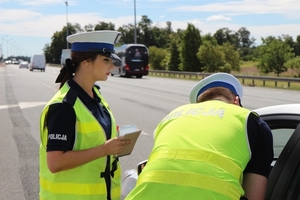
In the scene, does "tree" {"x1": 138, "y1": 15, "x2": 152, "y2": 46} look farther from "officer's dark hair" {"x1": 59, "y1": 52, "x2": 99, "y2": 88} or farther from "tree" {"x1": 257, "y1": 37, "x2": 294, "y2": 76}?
"officer's dark hair" {"x1": 59, "y1": 52, "x2": 99, "y2": 88}

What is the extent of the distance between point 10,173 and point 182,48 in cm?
5203

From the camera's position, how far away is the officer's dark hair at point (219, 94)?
8.77ft

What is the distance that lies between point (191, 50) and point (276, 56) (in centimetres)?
1315

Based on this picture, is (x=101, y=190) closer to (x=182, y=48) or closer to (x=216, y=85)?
(x=216, y=85)

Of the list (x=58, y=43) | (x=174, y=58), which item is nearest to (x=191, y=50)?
(x=174, y=58)

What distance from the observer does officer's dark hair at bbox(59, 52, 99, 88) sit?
314 cm

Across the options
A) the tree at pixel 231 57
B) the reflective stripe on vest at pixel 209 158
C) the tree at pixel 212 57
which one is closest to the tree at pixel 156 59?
the tree at pixel 231 57

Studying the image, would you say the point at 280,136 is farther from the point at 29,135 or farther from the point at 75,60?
the point at 29,135

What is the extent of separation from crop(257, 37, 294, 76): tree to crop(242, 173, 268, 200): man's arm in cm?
4530

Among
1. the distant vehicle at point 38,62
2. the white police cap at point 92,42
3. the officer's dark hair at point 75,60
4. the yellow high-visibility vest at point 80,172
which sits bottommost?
the distant vehicle at point 38,62

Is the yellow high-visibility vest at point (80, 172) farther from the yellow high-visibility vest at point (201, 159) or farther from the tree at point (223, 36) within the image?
the tree at point (223, 36)

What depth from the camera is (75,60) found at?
3170mm

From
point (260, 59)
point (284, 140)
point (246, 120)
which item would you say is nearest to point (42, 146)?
point (246, 120)

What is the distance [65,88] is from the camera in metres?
3.10
